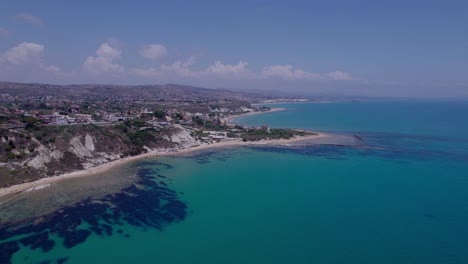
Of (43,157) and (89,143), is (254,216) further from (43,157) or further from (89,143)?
(89,143)

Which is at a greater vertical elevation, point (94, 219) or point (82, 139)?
point (82, 139)

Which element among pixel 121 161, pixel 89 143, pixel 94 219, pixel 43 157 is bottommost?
pixel 94 219

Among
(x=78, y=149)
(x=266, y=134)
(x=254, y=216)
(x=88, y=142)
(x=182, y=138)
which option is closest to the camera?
(x=254, y=216)

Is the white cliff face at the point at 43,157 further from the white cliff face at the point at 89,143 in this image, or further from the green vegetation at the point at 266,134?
the green vegetation at the point at 266,134

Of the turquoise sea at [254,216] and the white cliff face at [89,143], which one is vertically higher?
the white cliff face at [89,143]

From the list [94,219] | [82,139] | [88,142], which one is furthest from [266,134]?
[94,219]

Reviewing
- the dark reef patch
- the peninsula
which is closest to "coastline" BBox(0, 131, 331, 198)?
the peninsula

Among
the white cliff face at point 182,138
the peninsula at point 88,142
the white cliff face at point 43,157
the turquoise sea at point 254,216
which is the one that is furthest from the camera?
the white cliff face at point 182,138

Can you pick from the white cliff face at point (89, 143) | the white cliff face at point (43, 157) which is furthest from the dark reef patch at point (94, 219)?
the white cliff face at point (89, 143)
